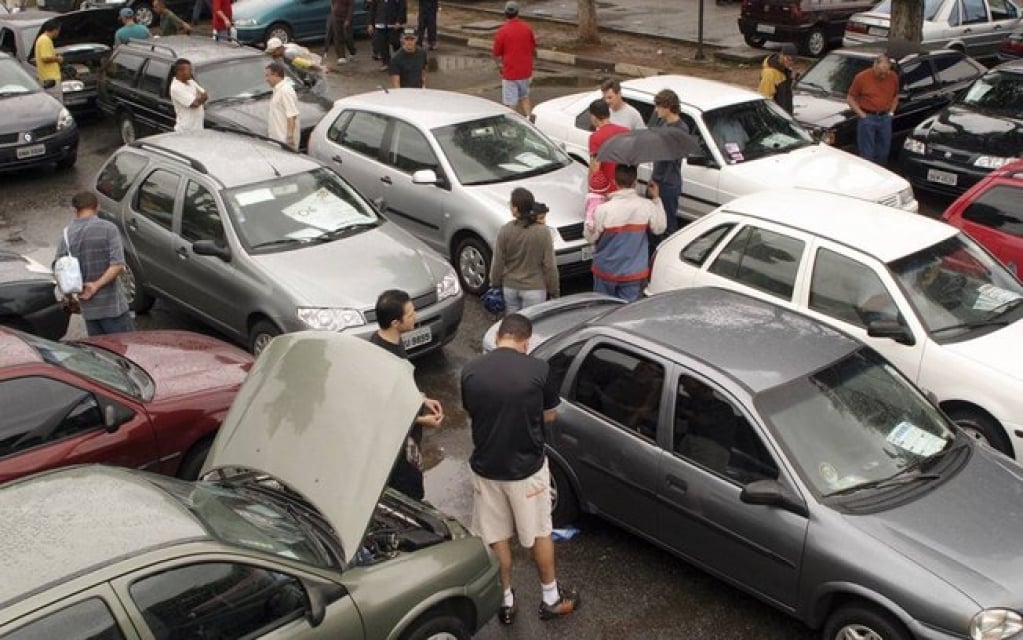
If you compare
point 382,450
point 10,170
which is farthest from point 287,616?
point 10,170

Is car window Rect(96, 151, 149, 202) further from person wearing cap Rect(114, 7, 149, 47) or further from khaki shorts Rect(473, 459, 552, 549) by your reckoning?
person wearing cap Rect(114, 7, 149, 47)

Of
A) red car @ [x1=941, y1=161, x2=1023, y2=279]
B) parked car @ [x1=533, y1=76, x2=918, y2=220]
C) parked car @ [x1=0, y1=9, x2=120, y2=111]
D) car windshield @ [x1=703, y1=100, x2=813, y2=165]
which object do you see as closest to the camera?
red car @ [x1=941, y1=161, x2=1023, y2=279]

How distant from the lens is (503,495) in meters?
6.04

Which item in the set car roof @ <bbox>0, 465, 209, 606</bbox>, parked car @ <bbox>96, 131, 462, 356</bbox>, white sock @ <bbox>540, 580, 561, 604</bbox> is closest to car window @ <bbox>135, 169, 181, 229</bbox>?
parked car @ <bbox>96, 131, 462, 356</bbox>

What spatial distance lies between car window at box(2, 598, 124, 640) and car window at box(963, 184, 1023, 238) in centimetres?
785

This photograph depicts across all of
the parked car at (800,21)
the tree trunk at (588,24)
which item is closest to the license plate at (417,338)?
the parked car at (800,21)

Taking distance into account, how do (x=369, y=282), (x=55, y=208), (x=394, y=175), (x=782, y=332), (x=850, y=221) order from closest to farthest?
(x=782, y=332)
(x=850, y=221)
(x=369, y=282)
(x=394, y=175)
(x=55, y=208)

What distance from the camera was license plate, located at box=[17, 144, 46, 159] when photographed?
14.1 meters

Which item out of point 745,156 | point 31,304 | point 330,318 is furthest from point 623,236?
point 31,304

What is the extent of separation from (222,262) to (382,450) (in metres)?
4.62

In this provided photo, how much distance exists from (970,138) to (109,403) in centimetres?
1014

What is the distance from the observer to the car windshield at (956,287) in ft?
25.3

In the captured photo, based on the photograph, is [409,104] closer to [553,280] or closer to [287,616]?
[553,280]

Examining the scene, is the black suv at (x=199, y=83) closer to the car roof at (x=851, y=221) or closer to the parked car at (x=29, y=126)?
the parked car at (x=29, y=126)
